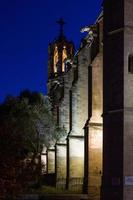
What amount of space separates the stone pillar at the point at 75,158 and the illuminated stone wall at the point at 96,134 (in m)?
6.95

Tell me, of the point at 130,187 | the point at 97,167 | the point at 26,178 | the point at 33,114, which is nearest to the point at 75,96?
the point at 33,114

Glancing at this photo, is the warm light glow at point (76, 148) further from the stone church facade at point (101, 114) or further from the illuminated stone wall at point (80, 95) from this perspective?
the illuminated stone wall at point (80, 95)

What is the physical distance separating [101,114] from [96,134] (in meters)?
2.06

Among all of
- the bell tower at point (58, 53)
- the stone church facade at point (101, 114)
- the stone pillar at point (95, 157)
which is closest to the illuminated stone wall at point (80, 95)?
the stone church facade at point (101, 114)

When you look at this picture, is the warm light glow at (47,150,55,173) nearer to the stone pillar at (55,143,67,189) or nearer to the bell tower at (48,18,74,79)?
the stone pillar at (55,143,67,189)

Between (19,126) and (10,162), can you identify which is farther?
(19,126)

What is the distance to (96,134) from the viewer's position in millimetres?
44625

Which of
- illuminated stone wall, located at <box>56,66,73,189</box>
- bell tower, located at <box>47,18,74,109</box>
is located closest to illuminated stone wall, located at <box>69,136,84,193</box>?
illuminated stone wall, located at <box>56,66,73,189</box>

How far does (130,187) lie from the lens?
114 ft

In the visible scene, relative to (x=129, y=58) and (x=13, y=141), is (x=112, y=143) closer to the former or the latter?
(x=129, y=58)

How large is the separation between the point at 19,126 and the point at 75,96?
5511mm

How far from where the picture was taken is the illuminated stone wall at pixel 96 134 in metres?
44.0

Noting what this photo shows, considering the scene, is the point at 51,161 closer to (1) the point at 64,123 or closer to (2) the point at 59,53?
(1) the point at 64,123

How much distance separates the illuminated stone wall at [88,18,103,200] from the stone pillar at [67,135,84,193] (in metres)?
6.95
